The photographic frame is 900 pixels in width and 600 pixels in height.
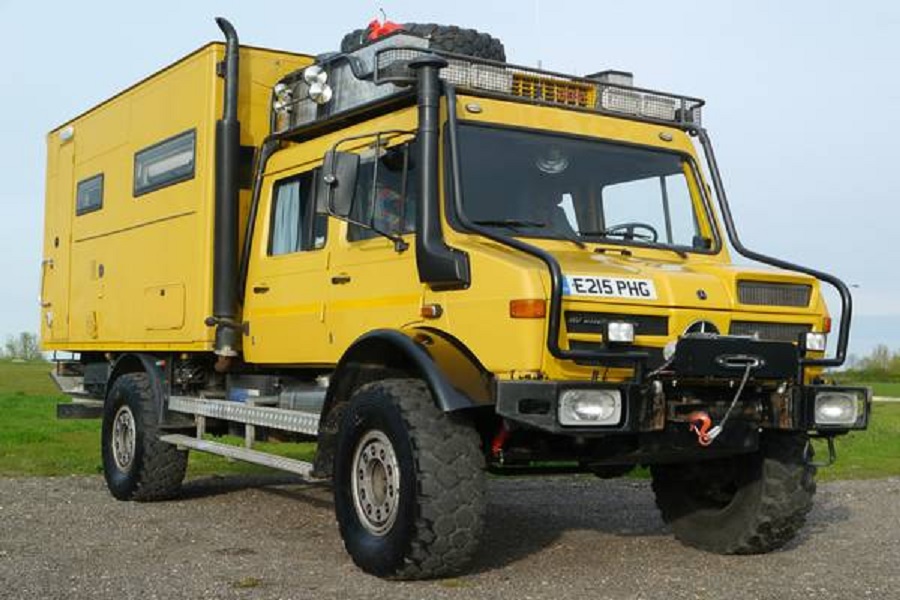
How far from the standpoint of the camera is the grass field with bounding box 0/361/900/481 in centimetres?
1377

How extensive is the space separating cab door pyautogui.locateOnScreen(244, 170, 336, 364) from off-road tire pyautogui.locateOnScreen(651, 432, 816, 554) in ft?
9.15

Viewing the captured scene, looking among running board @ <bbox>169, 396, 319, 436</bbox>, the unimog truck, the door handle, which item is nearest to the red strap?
the unimog truck

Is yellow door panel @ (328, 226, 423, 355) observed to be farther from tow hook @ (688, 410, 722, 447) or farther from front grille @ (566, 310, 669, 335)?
Answer: tow hook @ (688, 410, 722, 447)

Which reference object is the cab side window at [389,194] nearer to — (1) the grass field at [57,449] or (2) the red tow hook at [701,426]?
(2) the red tow hook at [701,426]

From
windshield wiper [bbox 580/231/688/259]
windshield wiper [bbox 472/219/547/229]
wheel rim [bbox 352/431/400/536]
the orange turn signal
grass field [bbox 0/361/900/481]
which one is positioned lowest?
grass field [bbox 0/361/900/481]

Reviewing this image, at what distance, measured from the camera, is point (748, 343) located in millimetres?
6719

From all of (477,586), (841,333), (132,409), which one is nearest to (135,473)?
(132,409)

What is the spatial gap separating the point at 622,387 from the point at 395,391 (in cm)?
137

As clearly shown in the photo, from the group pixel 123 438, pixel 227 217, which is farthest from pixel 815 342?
pixel 123 438

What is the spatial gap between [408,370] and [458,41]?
95.9 inches

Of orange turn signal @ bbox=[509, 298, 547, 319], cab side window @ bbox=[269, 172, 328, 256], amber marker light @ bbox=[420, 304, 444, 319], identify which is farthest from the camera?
cab side window @ bbox=[269, 172, 328, 256]

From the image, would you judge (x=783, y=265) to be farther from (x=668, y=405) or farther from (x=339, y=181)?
(x=339, y=181)

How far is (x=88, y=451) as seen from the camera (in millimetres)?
16062

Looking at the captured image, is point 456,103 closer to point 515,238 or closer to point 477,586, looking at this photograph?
point 515,238
